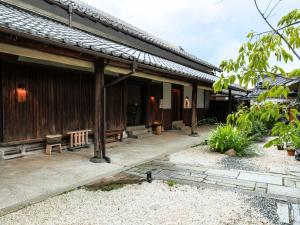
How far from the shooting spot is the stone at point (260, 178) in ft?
16.5

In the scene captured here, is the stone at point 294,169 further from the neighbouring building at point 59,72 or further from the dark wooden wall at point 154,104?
the dark wooden wall at point 154,104

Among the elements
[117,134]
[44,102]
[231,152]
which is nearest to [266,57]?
[231,152]

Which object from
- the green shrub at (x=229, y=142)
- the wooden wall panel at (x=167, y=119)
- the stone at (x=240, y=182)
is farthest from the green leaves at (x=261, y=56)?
the wooden wall panel at (x=167, y=119)

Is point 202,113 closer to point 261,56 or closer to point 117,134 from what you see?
point 117,134

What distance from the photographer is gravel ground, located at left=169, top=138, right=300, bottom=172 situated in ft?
20.7

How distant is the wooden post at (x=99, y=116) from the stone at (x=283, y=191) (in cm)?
373

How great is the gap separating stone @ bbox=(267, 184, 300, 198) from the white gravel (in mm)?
1295

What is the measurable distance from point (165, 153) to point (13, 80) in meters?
4.53

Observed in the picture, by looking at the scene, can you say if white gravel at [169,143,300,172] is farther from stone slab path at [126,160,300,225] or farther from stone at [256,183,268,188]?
stone at [256,183,268,188]

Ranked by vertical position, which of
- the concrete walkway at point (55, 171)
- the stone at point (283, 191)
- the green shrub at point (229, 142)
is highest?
the green shrub at point (229, 142)

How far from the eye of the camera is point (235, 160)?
6922mm

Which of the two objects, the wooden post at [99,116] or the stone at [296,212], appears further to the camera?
the wooden post at [99,116]

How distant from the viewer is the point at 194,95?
1159cm

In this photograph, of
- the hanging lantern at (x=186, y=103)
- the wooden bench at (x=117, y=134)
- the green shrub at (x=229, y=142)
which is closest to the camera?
the green shrub at (x=229, y=142)
